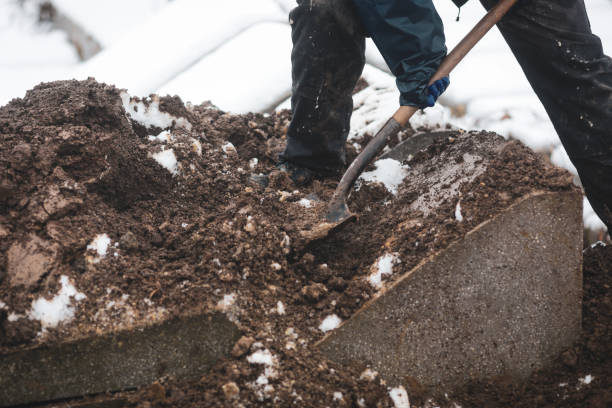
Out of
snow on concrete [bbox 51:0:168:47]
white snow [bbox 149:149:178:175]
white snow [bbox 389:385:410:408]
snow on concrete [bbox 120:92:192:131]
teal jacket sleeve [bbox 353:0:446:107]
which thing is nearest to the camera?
white snow [bbox 389:385:410:408]

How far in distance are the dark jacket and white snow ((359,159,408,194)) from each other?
0.31 metres

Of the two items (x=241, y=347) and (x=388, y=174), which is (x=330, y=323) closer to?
(x=241, y=347)

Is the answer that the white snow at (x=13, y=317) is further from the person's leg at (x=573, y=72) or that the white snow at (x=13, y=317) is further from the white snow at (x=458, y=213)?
the person's leg at (x=573, y=72)

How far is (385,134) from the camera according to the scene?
1.50m

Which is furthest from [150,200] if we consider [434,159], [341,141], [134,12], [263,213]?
[134,12]

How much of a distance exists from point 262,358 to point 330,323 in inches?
7.5

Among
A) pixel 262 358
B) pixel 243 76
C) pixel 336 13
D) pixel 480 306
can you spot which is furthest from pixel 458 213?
pixel 243 76

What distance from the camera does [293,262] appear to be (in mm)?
1371

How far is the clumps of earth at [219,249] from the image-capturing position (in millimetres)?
1186

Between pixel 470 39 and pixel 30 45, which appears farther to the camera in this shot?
pixel 30 45

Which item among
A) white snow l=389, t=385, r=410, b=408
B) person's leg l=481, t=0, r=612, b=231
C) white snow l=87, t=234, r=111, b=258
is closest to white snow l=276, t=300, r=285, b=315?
white snow l=389, t=385, r=410, b=408

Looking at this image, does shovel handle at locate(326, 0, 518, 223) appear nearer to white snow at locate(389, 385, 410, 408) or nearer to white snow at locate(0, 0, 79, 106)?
white snow at locate(389, 385, 410, 408)

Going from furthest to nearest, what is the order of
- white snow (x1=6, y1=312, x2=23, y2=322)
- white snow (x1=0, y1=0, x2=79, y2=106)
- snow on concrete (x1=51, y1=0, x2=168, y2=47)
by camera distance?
snow on concrete (x1=51, y1=0, x2=168, y2=47) → white snow (x1=0, y1=0, x2=79, y2=106) → white snow (x1=6, y1=312, x2=23, y2=322)

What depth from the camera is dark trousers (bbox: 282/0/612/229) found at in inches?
59.8
